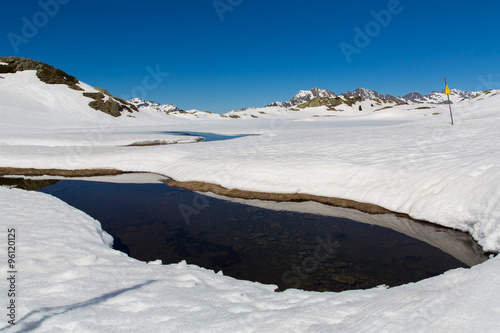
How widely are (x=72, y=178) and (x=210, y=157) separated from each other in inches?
445

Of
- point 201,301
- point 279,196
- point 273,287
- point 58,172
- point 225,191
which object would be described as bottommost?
point 273,287

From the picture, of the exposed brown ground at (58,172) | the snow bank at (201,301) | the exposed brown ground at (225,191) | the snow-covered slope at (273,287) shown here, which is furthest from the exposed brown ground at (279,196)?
the exposed brown ground at (58,172)

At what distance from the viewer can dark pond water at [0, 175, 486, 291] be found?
8.60 meters

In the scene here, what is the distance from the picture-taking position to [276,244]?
35.1ft

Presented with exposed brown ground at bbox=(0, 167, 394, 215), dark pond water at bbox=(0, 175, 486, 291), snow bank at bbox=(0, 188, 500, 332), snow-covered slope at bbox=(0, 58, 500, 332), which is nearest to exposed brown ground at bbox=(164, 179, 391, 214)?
exposed brown ground at bbox=(0, 167, 394, 215)

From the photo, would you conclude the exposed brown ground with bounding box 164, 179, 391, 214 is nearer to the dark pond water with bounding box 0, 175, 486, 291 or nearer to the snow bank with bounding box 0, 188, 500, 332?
the dark pond water with bounding box 0, 175, 486, 291

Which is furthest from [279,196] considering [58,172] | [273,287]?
[58,172]

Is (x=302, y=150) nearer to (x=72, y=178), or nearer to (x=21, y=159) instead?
(x=72, y=178)

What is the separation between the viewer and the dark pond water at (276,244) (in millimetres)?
8602

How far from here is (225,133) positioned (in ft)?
186

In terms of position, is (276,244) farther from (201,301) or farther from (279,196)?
(279,196)

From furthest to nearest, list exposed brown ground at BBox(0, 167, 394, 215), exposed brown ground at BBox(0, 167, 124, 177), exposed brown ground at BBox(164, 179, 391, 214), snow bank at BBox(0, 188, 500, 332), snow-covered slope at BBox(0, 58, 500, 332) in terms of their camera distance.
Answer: exposed brown ground at BBox(0, 167, 124, 177), exposed brown ground at BBox(0, 167, 394, 215), exposed brown ground at BBox(164, 179, 391, 214), snow-covered slope at BBox(0, 58, 500, 332), snow bank at BBox(0, 188, 500, 332)

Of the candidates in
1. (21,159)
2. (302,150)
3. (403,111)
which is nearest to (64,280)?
(302,150)

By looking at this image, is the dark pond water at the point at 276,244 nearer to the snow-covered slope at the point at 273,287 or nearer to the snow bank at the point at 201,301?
the snow-covered slope at the point at 273,287
